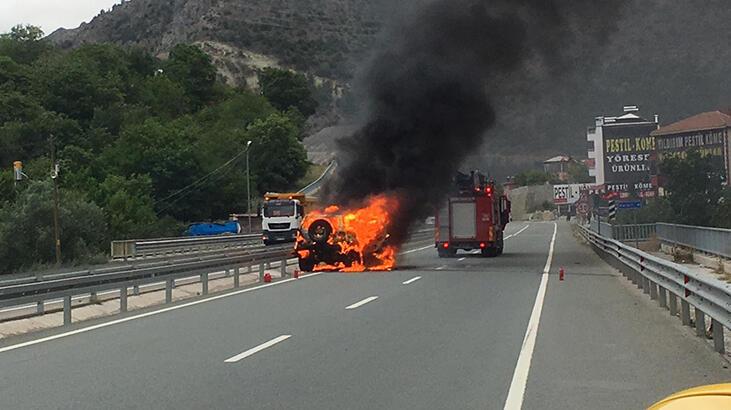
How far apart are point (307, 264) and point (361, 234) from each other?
1.98 meters

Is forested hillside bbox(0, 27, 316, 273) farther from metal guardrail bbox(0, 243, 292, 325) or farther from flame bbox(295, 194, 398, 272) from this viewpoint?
metal guardrail bbox(0, 243, 292, 325)

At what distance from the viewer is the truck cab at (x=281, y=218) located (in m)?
52.6

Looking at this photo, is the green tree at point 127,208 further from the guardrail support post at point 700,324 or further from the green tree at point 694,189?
the guardrail support post at point 700,324

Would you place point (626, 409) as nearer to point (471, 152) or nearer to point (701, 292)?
point (701, 292)

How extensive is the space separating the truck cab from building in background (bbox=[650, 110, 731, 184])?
45135 millimetres

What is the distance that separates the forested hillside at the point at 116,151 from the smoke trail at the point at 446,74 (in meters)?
23.5

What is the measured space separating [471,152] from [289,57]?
126 meters

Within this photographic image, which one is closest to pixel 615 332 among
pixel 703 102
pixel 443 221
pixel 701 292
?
pixel 701 292

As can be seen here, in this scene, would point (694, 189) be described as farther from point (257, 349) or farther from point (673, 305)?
point (257, 349)

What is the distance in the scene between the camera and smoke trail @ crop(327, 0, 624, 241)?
3141cm

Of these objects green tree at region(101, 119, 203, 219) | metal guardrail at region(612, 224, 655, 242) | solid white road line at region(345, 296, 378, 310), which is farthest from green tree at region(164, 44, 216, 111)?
solid white road line at region(345, 296, 378, 310)

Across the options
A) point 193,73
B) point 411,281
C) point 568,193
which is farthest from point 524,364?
point 193,73

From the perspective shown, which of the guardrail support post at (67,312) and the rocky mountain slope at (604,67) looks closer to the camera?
the guardrail support post at (67,312)

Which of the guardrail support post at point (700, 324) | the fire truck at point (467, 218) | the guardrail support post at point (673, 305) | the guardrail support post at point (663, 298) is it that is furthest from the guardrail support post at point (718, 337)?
the fire truck at point (467, 218)
